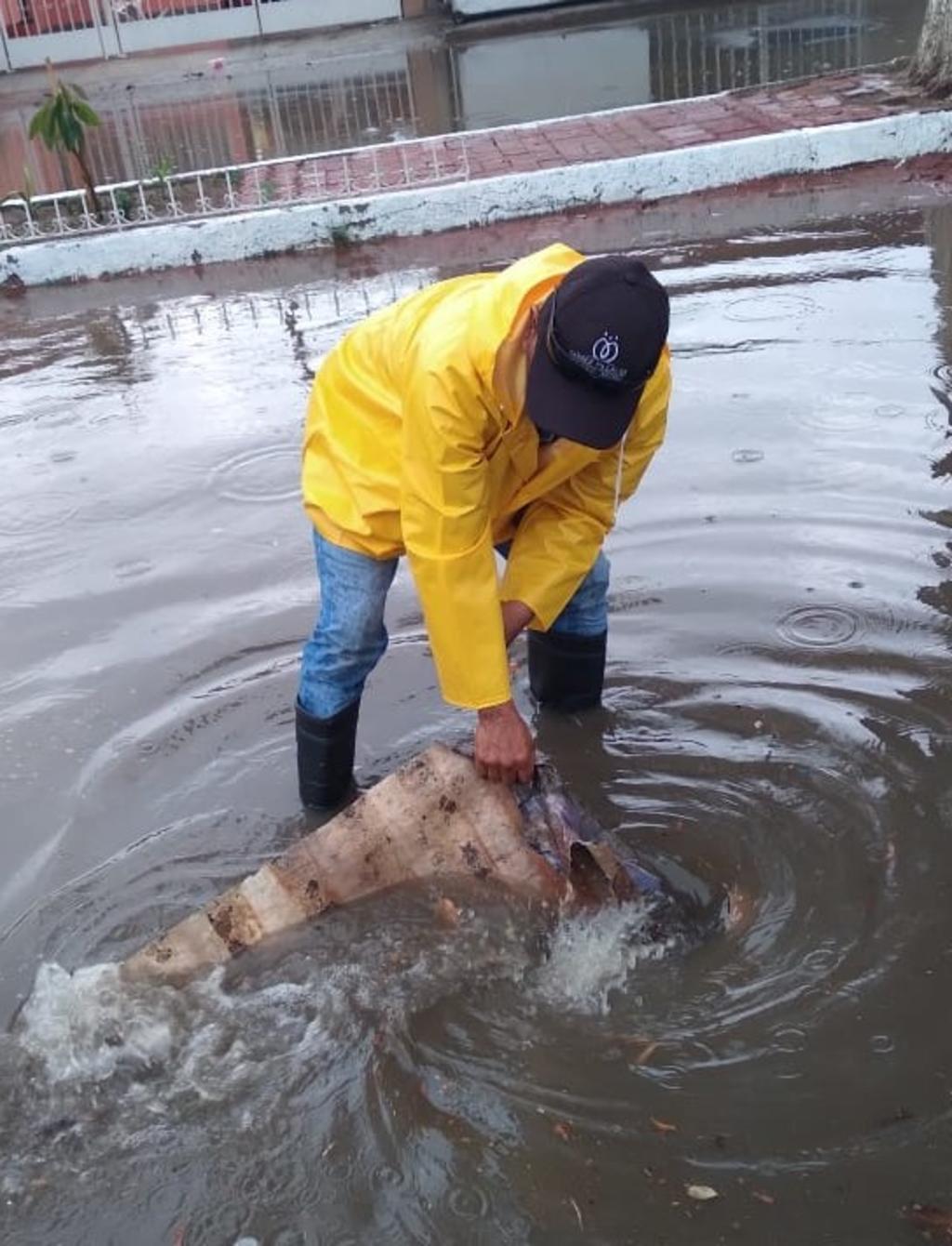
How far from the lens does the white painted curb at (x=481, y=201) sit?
851cm

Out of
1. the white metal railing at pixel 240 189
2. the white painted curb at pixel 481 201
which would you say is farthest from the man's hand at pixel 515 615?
the white metal railing at pixel 240 189

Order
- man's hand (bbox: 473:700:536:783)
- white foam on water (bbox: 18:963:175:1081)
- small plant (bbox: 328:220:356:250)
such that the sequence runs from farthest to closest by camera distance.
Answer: small plant (bbox: 328:220:356:250) < man's hand (bbox: 473:700:536:783) < white foam on water (bbox: 18:963:175:1081)

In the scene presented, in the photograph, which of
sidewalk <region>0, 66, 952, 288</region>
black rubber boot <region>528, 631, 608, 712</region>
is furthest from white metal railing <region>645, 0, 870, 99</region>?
black rubber boot <region>528, 631, 608, 712</region>

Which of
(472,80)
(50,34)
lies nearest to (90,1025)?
(472,80)

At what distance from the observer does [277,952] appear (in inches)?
113

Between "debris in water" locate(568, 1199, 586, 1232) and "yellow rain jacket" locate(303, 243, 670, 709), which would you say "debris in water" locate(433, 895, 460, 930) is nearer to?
"yellow rain jacket" locate(303, 243, 670, 709)

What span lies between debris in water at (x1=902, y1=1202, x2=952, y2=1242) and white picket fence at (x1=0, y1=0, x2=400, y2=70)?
21.1 metres

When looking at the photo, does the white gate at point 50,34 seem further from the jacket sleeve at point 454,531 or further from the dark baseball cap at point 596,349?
the dark baseball cap at point 596,349

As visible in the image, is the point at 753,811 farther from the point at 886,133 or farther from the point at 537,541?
the point at 886,133

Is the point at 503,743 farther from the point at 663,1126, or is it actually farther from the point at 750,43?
the point at 750,43

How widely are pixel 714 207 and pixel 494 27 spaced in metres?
11.9

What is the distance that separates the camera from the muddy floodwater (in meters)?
2.31

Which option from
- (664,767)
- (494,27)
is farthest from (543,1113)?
(494,27)

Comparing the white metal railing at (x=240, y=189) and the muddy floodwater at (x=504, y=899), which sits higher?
the white metal railing at (x=240, y=189)
